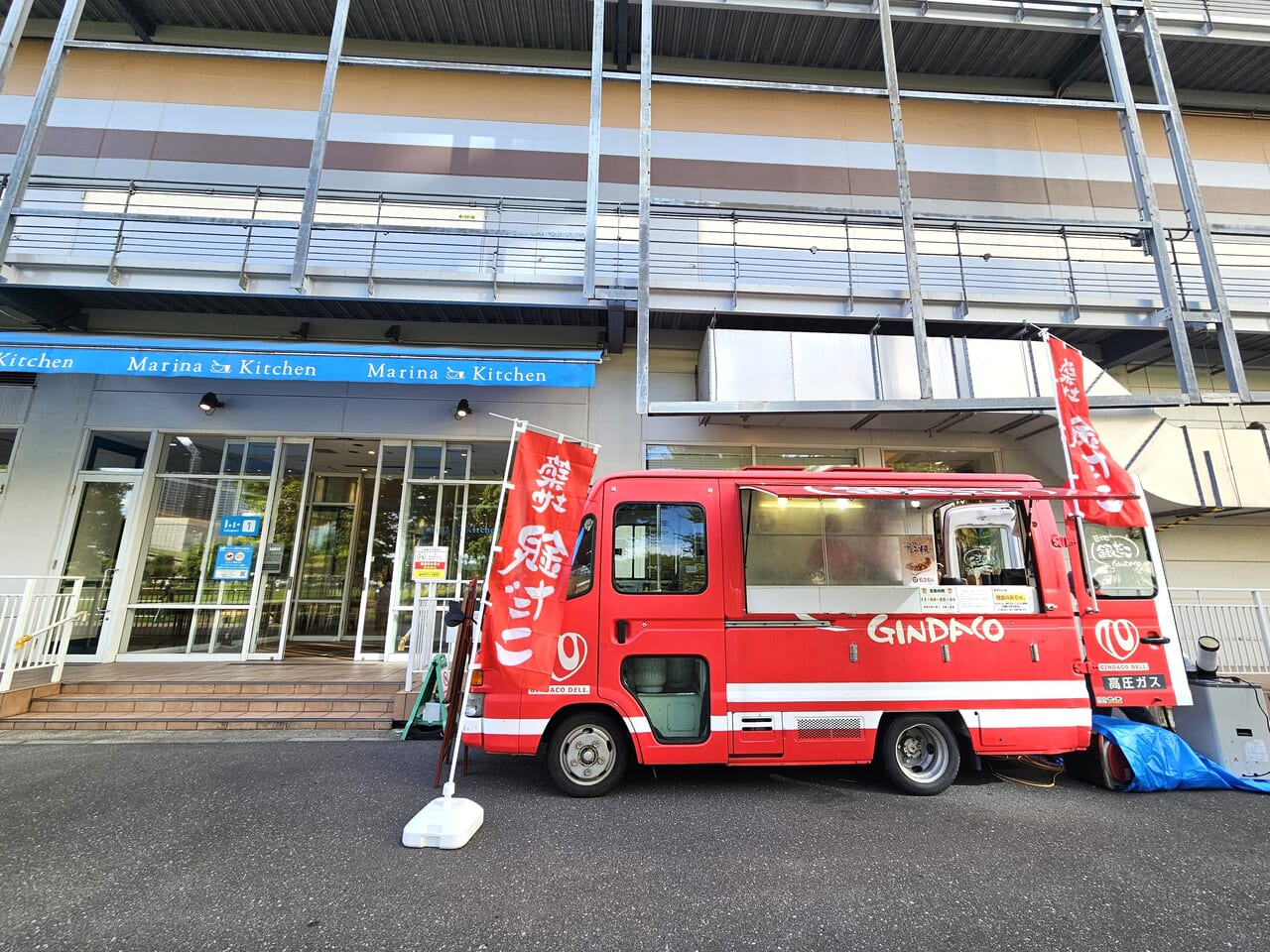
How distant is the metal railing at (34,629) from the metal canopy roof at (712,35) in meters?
10.2

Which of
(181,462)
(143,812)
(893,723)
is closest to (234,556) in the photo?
(181,462)

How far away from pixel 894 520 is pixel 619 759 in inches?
120

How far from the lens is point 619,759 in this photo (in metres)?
4.05

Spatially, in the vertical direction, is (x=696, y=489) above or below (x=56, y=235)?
below

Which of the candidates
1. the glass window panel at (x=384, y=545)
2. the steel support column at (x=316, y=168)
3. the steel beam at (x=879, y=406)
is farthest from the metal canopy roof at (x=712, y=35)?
the glass window panel at (x=384, y=545)

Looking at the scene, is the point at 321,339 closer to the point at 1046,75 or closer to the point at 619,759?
the point at 619,759

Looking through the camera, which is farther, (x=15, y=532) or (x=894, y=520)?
(x=15, y=532)

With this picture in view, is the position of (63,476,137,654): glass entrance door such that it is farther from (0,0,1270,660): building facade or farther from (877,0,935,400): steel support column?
(877,0,935,400): steel support column

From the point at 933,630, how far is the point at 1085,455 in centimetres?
282

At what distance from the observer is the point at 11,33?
25.9 ft

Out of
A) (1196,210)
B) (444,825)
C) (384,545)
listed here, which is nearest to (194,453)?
(384,545)

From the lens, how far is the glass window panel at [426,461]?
340 inches

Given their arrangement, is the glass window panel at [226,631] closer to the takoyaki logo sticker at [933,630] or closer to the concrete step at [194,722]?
the concrete step at [194,722]

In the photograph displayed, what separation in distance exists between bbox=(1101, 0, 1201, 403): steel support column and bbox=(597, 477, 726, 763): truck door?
7.88 m
